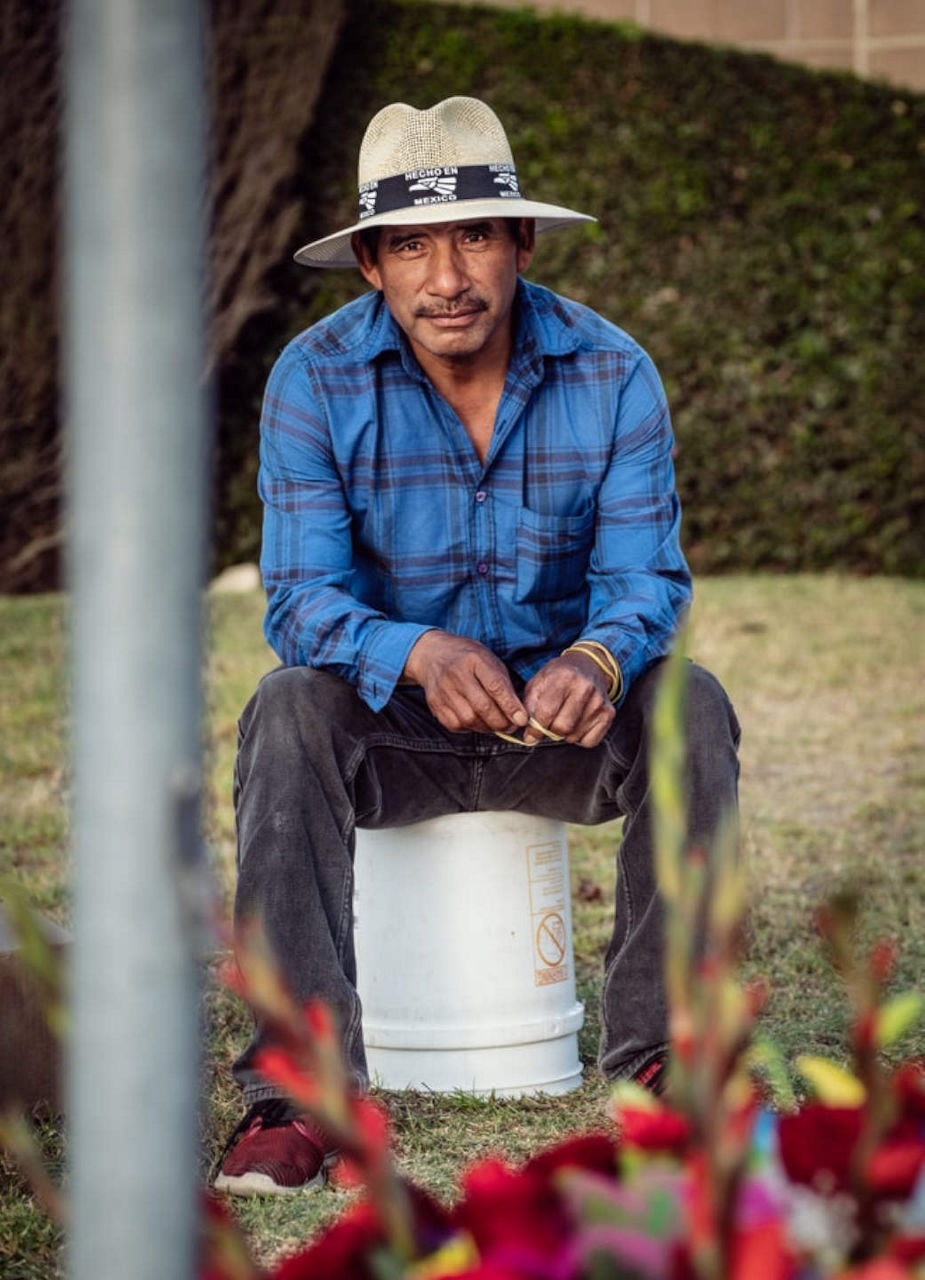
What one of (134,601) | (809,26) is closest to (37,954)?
(134,601)

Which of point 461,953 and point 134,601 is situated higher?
point 134,601

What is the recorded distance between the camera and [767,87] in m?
8.55

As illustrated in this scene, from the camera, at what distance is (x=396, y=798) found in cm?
277

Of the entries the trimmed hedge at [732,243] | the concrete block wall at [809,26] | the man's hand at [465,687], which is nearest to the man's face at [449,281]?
the man's hand at [465,687]

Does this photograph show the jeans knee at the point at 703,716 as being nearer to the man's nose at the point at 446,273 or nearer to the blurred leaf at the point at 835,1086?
the man's nose at the point at 446,273

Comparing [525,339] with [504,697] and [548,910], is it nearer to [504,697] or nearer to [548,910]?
[504,697]

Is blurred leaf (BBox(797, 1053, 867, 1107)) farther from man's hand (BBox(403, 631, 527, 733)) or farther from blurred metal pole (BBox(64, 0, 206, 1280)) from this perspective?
man's hand (BBox(403, 631, 527, 733))

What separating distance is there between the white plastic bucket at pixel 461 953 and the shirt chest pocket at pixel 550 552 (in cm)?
41

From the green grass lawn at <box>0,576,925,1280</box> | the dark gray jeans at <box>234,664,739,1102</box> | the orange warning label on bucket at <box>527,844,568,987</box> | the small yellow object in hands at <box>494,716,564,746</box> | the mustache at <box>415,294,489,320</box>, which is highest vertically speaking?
the mustache at <box>415,294,489,320</box>

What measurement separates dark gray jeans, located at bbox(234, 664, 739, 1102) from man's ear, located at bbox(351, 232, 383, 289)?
0.73m

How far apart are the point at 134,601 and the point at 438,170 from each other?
214cm

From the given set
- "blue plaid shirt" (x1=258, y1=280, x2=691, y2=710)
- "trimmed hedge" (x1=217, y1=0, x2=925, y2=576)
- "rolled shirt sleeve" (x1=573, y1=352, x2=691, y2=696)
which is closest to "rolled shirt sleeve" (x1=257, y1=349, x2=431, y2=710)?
"blue plaid shirt" (x1=258, y1=280, x2=691, y2=710)

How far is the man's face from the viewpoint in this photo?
2.91 metres

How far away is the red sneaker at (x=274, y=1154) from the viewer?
238 centimetres
